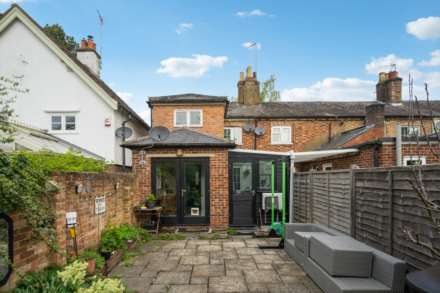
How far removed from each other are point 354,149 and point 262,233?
4.93 metres

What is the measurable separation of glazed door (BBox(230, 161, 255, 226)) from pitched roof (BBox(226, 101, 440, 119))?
7982mm

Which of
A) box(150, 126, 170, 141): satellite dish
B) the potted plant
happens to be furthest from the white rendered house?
the potted plant

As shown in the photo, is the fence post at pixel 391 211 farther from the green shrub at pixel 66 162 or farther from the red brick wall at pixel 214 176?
the green shrub at pixel 66 162

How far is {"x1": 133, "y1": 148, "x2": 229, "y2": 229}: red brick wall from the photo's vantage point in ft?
27.4

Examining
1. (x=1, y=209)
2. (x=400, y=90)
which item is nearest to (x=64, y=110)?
(x=1, y=209)

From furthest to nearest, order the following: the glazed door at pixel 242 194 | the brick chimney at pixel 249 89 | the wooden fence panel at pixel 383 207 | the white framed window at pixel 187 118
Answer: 1. the brick chimney at pixel 249 89
2. the white framed window at pixel 187 118
3. the glazed door at pixel 242 194
4. the wooden fence panel at pixel 383 207

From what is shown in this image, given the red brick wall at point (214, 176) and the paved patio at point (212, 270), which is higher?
the red brick wall at point (214, 176)

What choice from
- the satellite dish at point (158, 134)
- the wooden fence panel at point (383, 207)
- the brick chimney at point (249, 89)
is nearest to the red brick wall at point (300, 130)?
the brick chimney at point (249, 89)

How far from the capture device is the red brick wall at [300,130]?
16.2 m

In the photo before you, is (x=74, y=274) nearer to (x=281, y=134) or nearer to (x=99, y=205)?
(x=99, y=205)

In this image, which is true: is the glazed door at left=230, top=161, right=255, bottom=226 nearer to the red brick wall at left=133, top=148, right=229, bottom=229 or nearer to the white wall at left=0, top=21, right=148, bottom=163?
the red brick wall at left=133, top=148, right=229, bottom=229

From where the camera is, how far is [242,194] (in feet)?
28.2

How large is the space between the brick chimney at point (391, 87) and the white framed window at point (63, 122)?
762 inches

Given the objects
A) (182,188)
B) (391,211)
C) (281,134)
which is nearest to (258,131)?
(281,134)
